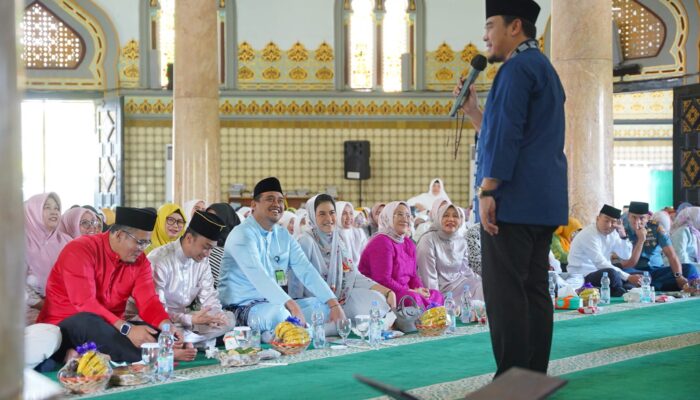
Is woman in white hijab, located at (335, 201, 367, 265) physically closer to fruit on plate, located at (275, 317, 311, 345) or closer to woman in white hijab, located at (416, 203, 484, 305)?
woman in white hijab, located at (416, 203, 484, 305)

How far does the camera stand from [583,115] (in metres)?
7.93

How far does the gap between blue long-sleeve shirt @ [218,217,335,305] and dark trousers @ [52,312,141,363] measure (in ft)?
3.20

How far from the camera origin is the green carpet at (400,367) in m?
3.81

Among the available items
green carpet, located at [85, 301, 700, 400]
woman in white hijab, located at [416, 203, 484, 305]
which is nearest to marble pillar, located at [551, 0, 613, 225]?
woman in white hijab, located at [416, 203, 484, 305]

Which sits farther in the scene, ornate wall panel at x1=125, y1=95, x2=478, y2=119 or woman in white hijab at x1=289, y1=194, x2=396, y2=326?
ornate wall panel at x1=125, y1=95, x2=478, y2=119

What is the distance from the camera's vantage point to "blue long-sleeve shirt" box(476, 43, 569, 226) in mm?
3152

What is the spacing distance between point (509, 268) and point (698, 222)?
6355 millimetres

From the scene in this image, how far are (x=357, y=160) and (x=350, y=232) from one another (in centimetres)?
547

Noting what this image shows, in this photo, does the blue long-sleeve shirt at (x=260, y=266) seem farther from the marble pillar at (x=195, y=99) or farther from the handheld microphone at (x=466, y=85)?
the marble pillar at (x=195, y=99)

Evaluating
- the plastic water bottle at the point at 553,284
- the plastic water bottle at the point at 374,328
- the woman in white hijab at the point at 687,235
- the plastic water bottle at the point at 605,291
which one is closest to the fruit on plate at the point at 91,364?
the plastic water bottle at the point at 374,328

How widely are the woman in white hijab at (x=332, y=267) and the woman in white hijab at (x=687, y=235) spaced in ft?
12.7

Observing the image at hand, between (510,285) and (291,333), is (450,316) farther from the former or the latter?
(510,285)

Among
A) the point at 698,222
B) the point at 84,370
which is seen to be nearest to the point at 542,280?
the point at 84,370

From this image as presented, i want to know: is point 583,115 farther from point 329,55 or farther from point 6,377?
point 6,377
